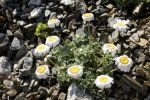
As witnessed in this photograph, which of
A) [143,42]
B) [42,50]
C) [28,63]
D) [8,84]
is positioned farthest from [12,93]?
[143,42]

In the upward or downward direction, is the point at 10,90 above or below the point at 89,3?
below

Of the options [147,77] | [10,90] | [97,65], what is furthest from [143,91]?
[10,90]

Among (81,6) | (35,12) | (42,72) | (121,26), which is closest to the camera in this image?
(42,72)

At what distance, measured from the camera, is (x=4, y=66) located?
5758 mm

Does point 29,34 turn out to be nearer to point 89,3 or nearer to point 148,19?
point 89,3

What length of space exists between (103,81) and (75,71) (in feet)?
1.14

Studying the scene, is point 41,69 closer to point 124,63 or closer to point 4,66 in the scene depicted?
point 4,66

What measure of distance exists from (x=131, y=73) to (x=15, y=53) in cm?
167

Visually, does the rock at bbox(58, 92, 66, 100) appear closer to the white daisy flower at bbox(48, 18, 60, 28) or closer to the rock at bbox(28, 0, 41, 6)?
the white daisy flower at bbox(48, 18, 60, 28)

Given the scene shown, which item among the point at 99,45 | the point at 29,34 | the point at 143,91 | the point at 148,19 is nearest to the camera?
the point at 143,91

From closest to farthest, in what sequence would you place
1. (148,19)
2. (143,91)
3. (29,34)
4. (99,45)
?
(143,91) → (99,45) → (148,19) → (29,34)

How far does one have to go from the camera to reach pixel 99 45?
17.6 ft

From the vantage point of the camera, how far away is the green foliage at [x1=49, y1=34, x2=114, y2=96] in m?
5.07

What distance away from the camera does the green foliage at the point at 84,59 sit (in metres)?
5.07
